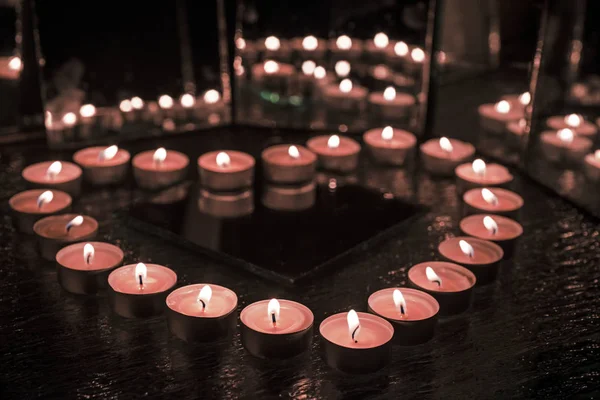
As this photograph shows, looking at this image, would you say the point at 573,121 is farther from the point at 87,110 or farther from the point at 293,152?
the point at 87,110

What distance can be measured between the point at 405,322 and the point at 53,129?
4.19ft

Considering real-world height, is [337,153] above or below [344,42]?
below

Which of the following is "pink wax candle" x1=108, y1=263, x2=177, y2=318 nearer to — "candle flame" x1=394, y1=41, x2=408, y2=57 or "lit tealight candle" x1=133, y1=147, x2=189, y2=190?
"lit tealight candle" x1=133, y1=147, x2=189, y2=190

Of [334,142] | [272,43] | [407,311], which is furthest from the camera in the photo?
[272,43]

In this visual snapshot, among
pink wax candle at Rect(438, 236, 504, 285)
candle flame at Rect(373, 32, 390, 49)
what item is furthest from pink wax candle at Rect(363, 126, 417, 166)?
pink wax candle at Rect(438, 236, 504, 285)

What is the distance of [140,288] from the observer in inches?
59.9

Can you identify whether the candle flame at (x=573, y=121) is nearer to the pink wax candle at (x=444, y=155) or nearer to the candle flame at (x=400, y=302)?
the pink wax candle at (x=444, y=155)

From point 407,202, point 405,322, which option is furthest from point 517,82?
point 405,322

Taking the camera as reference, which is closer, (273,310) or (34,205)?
(273,310)

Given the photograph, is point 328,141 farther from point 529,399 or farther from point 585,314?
point 529,399

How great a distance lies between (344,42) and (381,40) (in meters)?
0.11

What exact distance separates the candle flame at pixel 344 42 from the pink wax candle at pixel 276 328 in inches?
46.9

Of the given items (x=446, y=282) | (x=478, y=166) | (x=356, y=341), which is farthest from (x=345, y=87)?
(x=356, y=341)

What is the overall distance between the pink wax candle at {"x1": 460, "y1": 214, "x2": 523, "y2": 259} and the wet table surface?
0.15 feet
